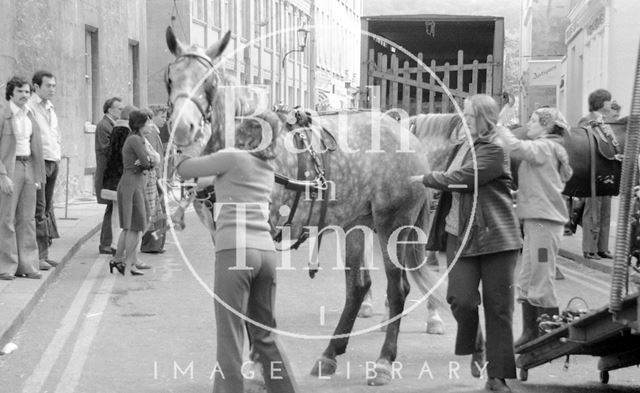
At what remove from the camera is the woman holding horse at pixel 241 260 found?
5.66 metres

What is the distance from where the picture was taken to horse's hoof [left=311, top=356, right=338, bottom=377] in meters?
7.34

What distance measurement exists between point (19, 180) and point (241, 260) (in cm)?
611

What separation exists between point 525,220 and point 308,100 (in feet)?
140

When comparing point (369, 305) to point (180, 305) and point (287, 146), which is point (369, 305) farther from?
point (287, 146)

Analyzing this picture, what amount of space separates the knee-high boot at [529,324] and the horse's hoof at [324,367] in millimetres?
1549

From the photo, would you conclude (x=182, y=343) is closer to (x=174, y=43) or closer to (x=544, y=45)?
(x=174, y=43)

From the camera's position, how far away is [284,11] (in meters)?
49.6

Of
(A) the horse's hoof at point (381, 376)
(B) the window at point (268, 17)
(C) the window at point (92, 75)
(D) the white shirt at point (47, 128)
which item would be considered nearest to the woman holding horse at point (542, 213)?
(A) the horse's hoof at point (381, 376)

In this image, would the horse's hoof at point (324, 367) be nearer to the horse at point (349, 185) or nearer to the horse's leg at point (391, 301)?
the horse at point (349, 185)

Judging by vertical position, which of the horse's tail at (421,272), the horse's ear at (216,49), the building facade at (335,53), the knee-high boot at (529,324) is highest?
the building facade at (335,53)

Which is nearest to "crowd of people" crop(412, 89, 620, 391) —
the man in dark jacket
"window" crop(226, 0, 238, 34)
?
the man in dark jacket

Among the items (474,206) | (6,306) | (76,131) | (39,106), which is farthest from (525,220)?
(76,131)

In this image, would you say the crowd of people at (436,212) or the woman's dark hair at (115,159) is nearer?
the crowd of people at (436,212)

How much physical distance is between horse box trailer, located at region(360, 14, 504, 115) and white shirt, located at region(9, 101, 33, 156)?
525cm
